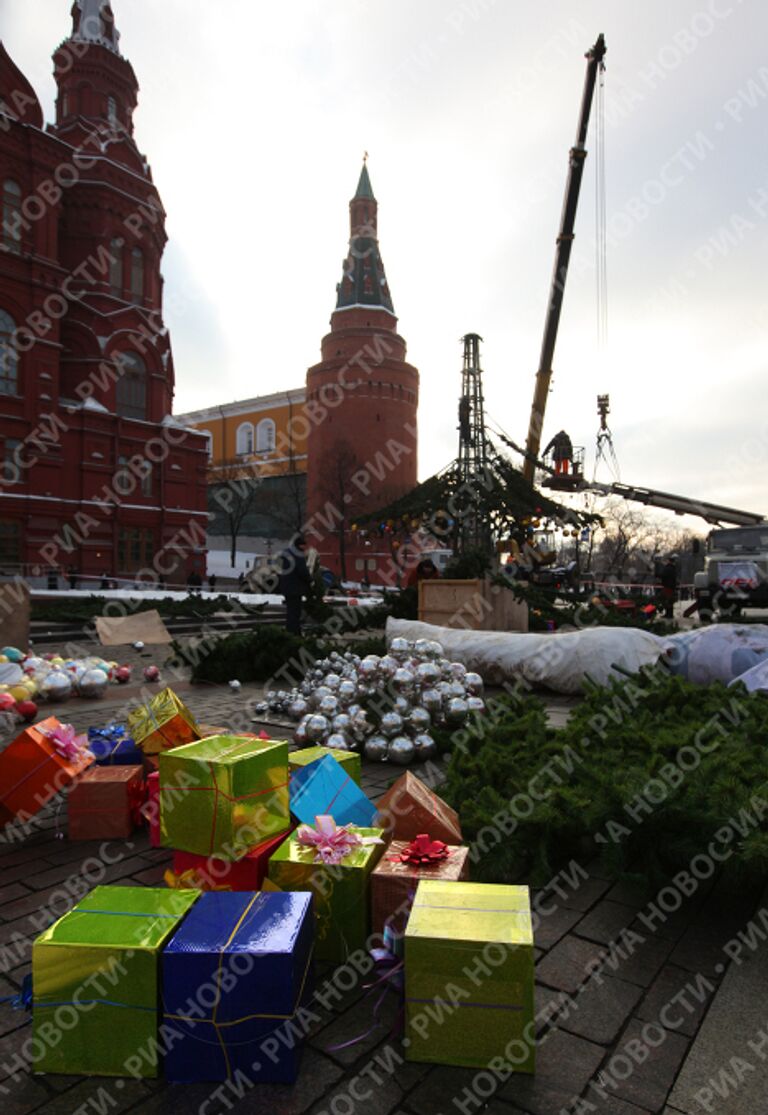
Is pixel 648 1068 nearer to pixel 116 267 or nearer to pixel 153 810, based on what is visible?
pixel 153 810

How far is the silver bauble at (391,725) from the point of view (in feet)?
16.5

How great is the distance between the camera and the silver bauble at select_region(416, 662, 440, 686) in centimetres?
550

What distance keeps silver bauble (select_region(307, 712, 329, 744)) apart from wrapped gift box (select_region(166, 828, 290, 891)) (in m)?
2.29

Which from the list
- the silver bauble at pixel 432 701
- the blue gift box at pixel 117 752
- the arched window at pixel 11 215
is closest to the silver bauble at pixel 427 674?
the silver bauble at pixel 432 701

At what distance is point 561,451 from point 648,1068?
24.1 m

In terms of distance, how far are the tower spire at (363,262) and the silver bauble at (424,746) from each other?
57.0 metres

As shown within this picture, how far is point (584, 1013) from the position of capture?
2184 mm

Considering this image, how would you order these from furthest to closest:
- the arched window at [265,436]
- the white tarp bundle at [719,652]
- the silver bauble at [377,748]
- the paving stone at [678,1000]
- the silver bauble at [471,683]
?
the arched window at [265,436] < the white tarp bundle at [719,652] < the silver bauble at [471,683] < the silver bauble at [377,748] < the paving stone at [678,1000]

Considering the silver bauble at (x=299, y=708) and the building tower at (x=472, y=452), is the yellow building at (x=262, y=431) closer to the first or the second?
the building tower at (x=472, y=452)

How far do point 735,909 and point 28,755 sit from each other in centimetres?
339

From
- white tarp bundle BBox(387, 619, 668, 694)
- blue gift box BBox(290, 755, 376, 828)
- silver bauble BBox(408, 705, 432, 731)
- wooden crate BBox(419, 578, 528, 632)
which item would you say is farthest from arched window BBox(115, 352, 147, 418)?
blue gift box BBox(290, 755, 376, 828)

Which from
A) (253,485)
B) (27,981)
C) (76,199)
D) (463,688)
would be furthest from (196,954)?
(253,485)

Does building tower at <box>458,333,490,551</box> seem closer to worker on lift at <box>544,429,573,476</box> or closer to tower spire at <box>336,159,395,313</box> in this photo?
worker on lift at <box>544,429,573,476</box>

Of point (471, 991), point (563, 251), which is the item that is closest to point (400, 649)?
point (471, 991)
